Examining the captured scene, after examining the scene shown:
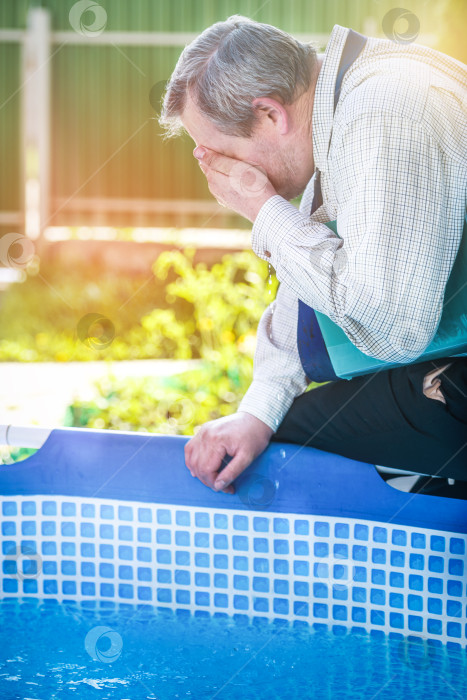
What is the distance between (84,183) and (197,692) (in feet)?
18.5

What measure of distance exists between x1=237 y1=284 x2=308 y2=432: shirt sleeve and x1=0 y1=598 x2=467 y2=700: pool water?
0.42 metres

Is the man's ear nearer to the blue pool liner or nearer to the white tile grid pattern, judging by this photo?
the blue pool liner

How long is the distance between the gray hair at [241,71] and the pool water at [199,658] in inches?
37.5

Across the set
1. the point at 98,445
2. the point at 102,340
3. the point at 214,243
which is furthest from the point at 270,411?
the point at 214,243

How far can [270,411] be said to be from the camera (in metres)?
1.67

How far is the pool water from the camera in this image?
53.2 inches

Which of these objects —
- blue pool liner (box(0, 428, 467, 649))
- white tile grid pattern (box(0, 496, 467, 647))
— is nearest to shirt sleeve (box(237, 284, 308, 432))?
blue pool liner (box(0, 428, 467, 649))

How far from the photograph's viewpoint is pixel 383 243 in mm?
1221

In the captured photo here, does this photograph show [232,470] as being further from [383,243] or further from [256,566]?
[383,243]

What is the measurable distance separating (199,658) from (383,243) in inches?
32.0

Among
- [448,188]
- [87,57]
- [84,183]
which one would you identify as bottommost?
[84,183]

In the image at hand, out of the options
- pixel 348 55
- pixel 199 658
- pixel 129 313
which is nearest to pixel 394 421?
pixel 199 658

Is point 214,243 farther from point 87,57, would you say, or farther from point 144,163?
point 87,57

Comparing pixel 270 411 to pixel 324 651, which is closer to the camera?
pixel 324 651
